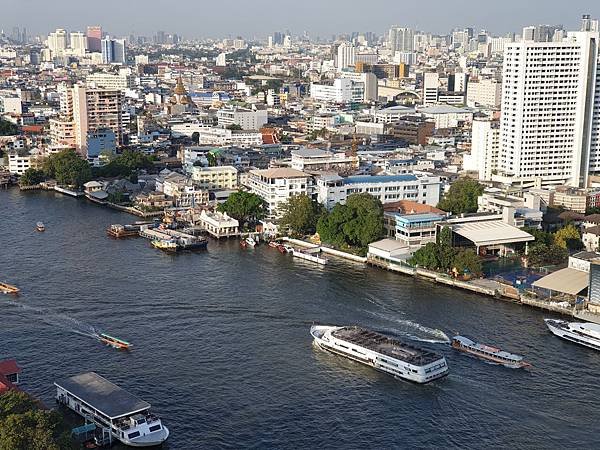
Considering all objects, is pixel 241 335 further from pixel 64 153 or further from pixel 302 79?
pixel 302 79

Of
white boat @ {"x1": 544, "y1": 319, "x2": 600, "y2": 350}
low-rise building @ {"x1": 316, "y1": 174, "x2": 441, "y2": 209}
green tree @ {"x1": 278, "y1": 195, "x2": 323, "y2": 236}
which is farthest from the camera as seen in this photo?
low-rise building @ {"x1": 316, "y1": 174, "x2": 441, "y2": 209}

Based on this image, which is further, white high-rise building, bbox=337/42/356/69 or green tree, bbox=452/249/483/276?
white high-rise building, bbox=337/42/356/69

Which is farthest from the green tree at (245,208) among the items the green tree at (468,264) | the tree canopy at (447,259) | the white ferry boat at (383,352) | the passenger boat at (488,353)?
the passenger boat at (488,353)

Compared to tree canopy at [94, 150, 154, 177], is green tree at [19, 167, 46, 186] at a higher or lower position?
lower

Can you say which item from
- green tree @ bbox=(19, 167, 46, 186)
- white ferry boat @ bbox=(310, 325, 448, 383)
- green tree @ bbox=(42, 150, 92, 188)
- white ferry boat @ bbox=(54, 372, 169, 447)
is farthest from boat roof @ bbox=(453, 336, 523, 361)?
green tree @ bbox=(19, 167, 46, 186)

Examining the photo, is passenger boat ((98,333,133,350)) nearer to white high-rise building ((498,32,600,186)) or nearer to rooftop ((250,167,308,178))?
rooftop ((250,167,308,178))

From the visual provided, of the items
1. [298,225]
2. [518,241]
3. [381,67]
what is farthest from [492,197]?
[381,67]

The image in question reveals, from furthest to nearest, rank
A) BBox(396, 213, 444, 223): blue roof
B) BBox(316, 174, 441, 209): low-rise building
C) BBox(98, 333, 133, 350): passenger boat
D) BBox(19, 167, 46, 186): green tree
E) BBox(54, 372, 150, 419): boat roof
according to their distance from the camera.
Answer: BBox(19, 167, 46, 186): green tree → BBox(316, 174, 441, 209): low-rise building → BBox(396, 213, 444, 223): blue roof → BBox(98, 333, 133, 350): passenger boat → BBox(54, 372, 150, 419): boat roof

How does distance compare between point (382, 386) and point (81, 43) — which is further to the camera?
point (81, 43)
